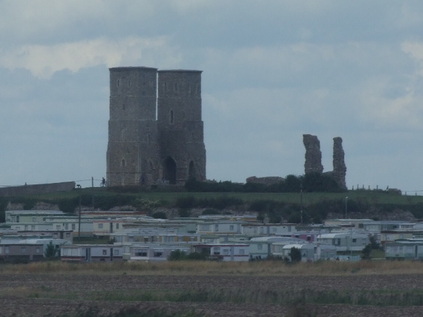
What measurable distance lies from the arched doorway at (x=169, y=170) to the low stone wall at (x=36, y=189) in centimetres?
561

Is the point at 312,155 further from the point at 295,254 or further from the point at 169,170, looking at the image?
the point at 295,254

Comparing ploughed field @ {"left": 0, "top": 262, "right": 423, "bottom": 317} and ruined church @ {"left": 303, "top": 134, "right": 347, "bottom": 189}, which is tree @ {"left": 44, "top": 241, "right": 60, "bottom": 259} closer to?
ploughed field @ {"left": 0, "top": 262, "right": 423, "bottom": 317}

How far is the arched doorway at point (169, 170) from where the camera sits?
9588 cm

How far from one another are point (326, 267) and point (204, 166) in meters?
37.0

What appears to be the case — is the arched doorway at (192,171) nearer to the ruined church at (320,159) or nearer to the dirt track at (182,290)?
the ruined church at (320,159)

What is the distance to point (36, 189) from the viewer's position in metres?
96.4

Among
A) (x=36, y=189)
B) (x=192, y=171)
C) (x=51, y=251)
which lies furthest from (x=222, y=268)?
(x=36, y=189)

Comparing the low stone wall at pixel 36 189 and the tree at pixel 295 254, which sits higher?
the low stone wall at pixel 36 189

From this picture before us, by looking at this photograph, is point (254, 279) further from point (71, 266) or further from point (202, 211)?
point (202, 211)

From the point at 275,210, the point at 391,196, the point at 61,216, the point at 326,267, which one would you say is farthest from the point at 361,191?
the point at 326,267

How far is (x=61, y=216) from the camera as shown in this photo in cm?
8300

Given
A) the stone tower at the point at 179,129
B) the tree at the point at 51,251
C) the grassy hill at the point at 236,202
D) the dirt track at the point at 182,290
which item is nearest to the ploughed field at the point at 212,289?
the dirt track at the point at 182,290

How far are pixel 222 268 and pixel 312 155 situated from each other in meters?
39.5

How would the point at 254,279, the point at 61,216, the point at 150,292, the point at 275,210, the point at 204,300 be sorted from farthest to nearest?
the point at 275,210
the point at 61,216
the point at 254,279
the point at 150,292
the point at 204,300
